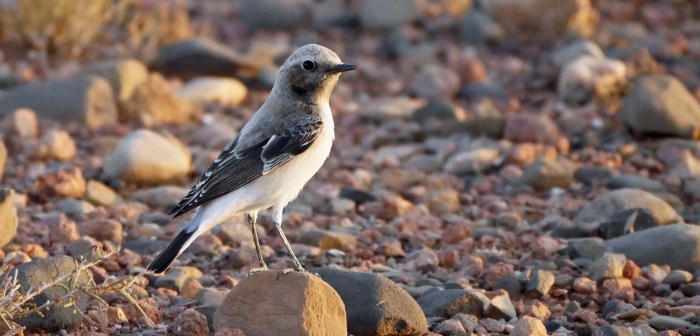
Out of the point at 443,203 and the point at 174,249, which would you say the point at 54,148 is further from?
the point at 174,249

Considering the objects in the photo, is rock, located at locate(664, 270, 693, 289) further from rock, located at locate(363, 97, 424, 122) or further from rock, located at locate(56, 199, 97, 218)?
rock, located at locate(363, 97, 424, 122)

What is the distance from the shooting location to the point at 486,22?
1484 centimetres

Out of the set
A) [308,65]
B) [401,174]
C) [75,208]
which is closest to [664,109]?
[401,174]

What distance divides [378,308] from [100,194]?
147 inches

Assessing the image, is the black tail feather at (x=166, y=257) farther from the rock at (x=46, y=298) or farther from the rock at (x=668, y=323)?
the rock at (x=668, y=323)

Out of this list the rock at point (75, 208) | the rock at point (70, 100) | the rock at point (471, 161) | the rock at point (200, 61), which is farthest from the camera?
the rock at point (200, 61)

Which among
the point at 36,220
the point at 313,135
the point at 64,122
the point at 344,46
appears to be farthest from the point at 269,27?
the point at 313,135

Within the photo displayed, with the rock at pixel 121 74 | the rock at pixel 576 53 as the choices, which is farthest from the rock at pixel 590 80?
the rock at pixel 121 74

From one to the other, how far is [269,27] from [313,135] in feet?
27.0

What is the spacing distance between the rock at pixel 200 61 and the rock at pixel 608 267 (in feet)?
20.9

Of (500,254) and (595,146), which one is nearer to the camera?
(500,254)

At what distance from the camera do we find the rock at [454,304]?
22.4ft

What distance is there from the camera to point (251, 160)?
23.2 ft

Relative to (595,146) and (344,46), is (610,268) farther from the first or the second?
(344,46)
